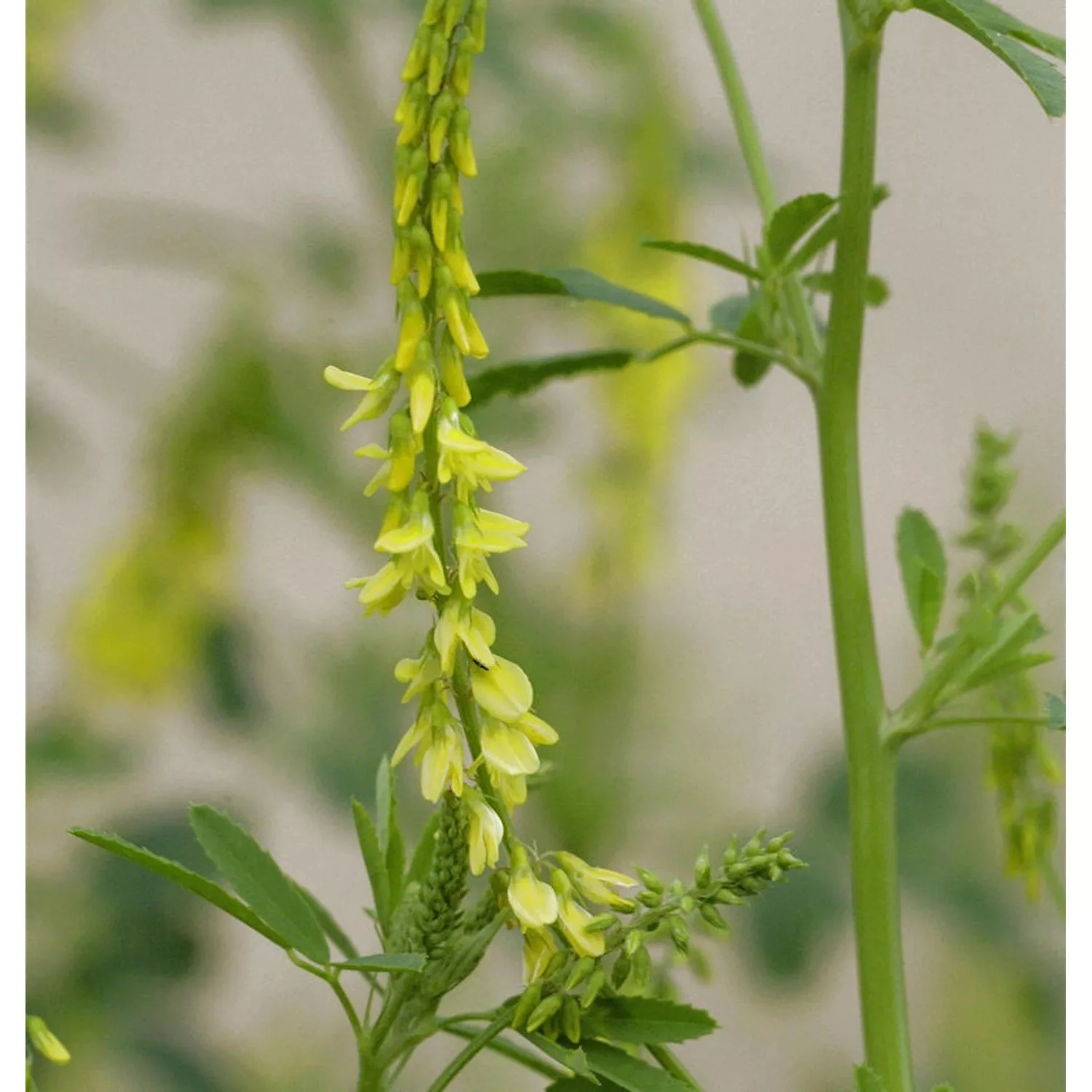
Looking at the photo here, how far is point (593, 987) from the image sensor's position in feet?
0.76

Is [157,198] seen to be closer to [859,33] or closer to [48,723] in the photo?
[48,723]

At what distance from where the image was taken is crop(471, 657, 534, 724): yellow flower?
0.22m

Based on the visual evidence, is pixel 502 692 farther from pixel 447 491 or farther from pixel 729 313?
pixel 729 313

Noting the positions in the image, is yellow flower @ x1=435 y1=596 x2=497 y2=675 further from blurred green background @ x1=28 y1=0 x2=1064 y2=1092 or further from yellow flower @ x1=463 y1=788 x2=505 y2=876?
blurred green background @ x1=28 y1=0 x2=1064 y2=1092

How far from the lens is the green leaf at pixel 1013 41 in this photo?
9.3 inches

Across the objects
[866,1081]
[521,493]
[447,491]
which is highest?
[521,493]

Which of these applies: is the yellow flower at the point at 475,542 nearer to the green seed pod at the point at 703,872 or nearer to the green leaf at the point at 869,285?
the green seed pod at the point at 703,872

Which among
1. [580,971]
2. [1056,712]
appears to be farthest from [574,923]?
[1056,712]

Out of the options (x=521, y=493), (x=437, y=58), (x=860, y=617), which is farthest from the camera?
(x=521, y=493)

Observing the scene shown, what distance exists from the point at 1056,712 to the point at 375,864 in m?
0.15

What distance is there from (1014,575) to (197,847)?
1.78ft

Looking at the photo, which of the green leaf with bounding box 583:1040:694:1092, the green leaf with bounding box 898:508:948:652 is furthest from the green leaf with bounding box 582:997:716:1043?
the green leaf with bounding box 898:508:948:652

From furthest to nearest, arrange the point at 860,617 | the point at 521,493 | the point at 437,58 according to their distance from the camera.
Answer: the point at 521,493, the point at 860,617, the point at 437,58

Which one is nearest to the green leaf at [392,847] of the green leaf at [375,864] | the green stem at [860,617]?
the green leaf at [375,864]
